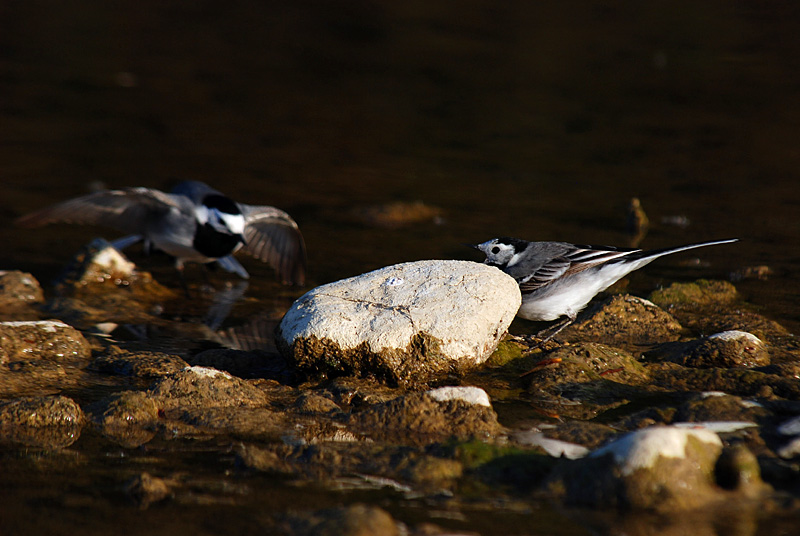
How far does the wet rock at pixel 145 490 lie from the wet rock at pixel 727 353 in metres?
3.76

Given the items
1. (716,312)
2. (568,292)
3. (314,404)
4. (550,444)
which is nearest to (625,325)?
(568,292)

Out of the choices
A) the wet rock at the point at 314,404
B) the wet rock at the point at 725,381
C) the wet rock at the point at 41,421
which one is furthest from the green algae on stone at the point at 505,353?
the wet rock at the point at 41,421

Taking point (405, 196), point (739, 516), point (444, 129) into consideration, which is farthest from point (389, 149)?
point (739, 516)

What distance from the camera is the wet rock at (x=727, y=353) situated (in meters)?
6.04

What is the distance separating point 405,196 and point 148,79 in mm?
9393

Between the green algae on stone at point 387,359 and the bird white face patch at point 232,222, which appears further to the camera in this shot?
the bird white face patch at point 232,222

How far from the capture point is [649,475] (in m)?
3.90

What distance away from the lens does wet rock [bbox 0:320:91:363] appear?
20.1 feet

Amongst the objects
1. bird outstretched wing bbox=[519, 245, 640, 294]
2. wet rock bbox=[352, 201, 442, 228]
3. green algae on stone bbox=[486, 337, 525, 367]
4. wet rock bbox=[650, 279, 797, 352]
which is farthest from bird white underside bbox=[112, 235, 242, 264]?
wet rock bbox=[650, 279, 797, 352]

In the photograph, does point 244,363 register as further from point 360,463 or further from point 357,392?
point 360,463

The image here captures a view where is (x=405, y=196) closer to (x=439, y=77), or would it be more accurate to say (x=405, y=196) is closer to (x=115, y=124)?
(x=115, y=124)

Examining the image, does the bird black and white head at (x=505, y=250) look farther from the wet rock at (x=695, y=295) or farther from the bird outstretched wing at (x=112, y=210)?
the bird outstretched wing at (x=112, y=210)

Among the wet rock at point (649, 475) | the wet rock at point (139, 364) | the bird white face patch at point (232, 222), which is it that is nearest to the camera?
the wet rock at point (649, 475)

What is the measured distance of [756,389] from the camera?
5480 millimetres
